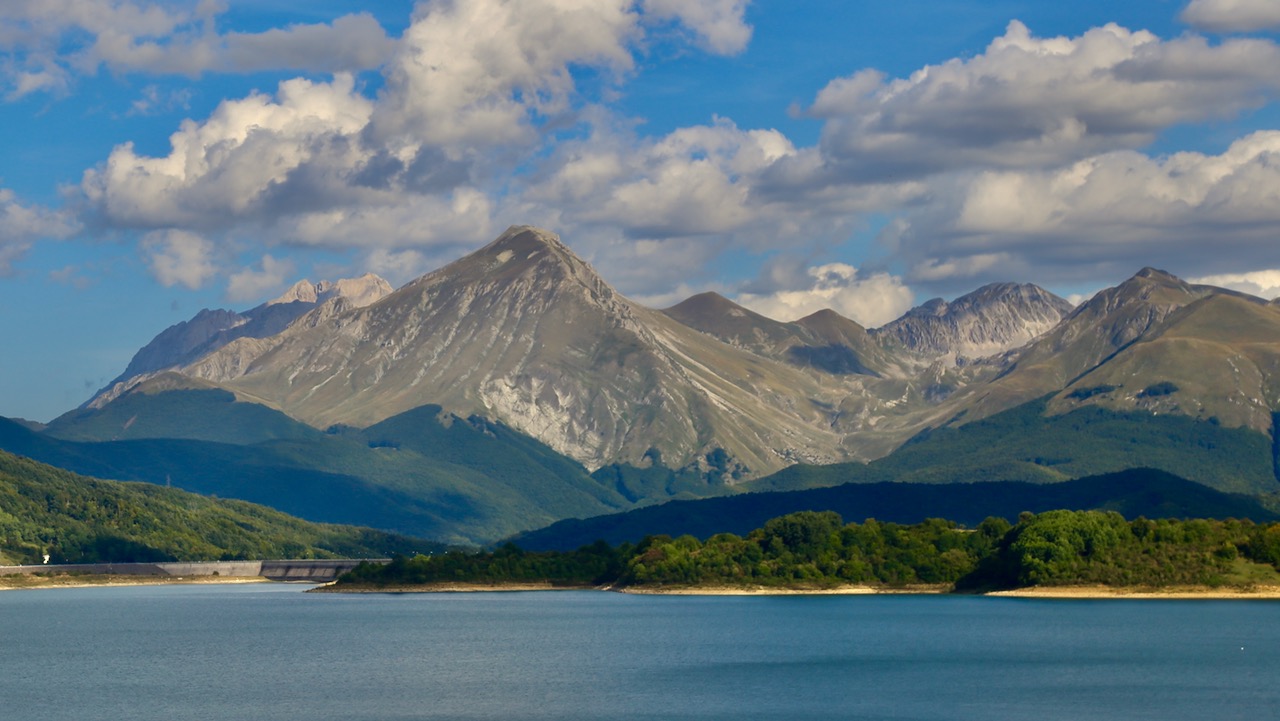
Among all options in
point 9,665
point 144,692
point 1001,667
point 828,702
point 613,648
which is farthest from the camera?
point 613,648

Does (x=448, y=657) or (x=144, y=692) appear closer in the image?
(x=144, y=692)

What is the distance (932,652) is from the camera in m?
182

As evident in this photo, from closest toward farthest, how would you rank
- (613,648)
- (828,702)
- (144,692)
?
(828,702)
(144,692)
(613,648)

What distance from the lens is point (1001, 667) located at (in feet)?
542

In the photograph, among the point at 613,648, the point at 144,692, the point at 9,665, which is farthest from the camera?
the point at 613,648

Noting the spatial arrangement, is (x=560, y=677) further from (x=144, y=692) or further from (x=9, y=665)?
(x=9, y=665)

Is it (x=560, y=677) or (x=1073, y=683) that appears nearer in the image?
(x=1073, y=683)

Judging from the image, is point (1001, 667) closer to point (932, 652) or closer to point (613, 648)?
point (932, 652)

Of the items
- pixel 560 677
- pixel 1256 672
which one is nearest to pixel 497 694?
pixel 560 677

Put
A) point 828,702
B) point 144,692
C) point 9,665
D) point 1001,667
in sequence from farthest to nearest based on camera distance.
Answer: point 9,665
point 1001,667
point 144,692
point 828,702

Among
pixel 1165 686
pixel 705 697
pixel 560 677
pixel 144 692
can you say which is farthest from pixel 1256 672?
pixel 144 692

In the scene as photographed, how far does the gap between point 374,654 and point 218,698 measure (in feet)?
132

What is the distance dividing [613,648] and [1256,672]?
66.1 meters

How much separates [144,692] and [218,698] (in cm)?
896
